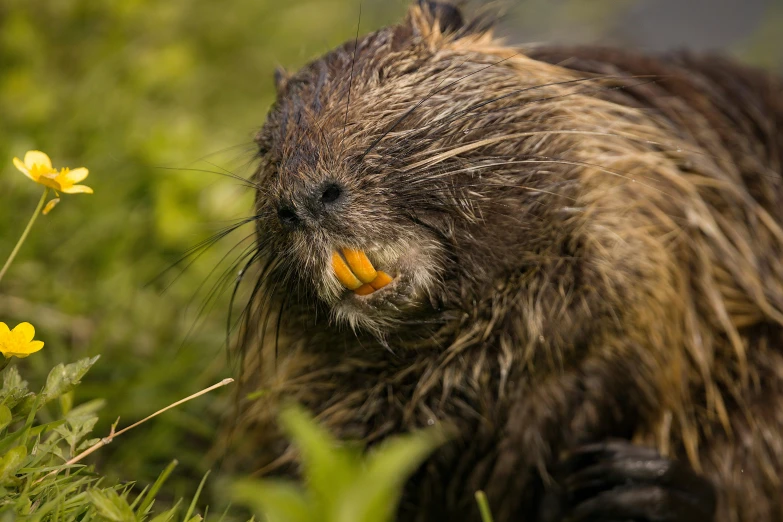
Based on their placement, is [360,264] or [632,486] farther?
[632,486]

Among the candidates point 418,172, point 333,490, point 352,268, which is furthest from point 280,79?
point 333,490

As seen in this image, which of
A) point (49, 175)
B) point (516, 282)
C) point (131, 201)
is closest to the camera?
point (49, 175)

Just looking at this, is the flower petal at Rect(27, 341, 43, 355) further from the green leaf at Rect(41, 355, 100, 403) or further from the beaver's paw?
the beaver's paw

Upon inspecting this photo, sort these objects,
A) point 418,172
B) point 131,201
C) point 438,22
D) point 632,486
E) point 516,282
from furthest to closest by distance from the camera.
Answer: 1. point 131,201
2. point 438,22
3. point 632,486
4. point 516,282
5. point 418,172

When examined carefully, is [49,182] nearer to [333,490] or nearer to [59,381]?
[59,381]

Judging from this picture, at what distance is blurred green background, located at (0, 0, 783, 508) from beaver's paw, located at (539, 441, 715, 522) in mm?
899

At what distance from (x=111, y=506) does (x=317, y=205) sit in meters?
0.64

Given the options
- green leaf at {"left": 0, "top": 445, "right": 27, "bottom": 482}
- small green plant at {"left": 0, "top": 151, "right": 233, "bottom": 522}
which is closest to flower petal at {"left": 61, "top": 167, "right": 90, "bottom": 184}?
small green plant at {"left": 0, "top": 151, "right": 233, "bottom": 522}

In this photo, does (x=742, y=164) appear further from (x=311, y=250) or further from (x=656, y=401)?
(x=311, y=250)

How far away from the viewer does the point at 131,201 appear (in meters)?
3.20

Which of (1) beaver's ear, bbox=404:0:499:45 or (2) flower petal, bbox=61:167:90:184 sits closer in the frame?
(2) flower petal, bbox=61:167:90:184

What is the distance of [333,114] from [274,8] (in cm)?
317

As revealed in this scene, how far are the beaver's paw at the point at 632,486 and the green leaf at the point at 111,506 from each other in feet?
3.46

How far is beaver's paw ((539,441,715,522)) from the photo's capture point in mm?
2133
